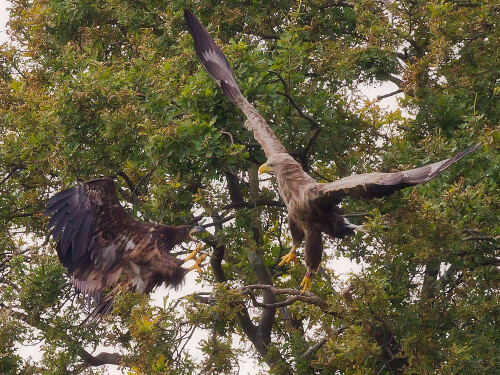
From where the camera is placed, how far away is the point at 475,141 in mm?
9359

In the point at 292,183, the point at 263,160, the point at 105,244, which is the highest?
the point at 263,160

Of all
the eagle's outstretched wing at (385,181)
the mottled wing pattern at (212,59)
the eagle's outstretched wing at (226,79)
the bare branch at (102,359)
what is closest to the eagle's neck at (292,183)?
the eagle's outstretched wing at (226,79)

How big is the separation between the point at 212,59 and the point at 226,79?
0.50 meters

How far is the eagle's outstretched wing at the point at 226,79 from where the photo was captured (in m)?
8.92

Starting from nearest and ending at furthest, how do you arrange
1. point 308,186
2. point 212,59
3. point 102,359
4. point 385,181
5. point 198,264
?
point 385,181 → point 308,186 → point 198,264 → point 212,59 → point 102,359

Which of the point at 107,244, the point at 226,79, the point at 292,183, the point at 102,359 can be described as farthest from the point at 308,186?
the point at 102,359

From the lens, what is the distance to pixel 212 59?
992cm

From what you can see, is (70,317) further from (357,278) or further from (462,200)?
(462,200)

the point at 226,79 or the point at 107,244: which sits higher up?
the point at 226,79

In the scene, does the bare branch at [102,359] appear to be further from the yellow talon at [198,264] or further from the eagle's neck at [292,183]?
the eagle's neck at [292,183]

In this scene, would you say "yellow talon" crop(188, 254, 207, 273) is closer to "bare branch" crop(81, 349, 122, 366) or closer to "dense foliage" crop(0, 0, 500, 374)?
"dense foliage" crop(0, 0, 500, 374)

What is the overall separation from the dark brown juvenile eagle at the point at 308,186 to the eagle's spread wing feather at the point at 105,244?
157cm

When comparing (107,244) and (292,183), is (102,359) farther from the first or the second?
(292,183)

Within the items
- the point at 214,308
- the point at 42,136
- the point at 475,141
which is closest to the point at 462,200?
the point at 475,141
